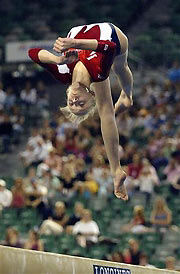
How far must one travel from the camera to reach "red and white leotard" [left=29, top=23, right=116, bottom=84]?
7.08m

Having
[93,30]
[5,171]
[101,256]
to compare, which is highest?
[93,30]

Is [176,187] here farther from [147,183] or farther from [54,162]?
[54,162]

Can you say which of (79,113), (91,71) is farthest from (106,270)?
(91,71)

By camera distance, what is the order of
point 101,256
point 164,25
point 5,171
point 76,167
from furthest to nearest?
point 164,25
point 5,171
point 76,167
point 101,256

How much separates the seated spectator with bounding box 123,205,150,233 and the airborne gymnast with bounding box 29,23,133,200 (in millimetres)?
5722

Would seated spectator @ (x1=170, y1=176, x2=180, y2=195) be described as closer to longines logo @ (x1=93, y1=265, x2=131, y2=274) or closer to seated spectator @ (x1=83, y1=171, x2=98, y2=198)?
seated spectator @ (x1=83, y1=171, x2=98, y2=198)

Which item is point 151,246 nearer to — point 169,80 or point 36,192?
point 36,192

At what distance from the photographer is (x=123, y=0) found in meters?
22.4

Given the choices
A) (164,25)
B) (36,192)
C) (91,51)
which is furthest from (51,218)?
(164,25)

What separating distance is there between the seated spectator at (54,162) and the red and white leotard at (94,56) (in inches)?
303

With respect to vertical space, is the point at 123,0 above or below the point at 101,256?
above

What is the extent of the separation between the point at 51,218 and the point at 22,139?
487 centimetres

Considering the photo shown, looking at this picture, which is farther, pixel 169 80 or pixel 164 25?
pixel 164 25

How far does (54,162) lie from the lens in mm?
15266
